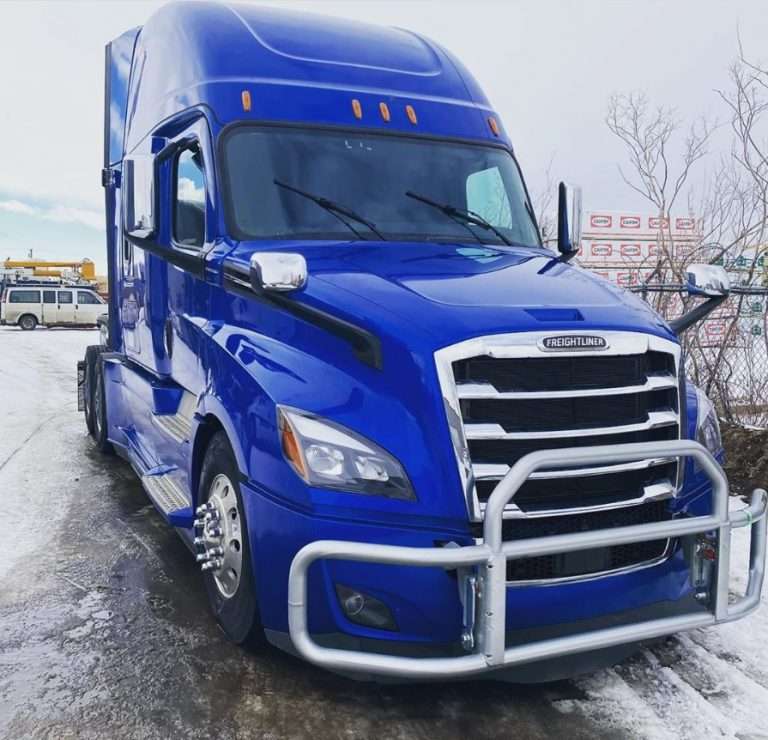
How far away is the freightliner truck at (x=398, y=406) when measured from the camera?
2.95m

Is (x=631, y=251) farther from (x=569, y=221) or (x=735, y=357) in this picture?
(x=569, y=221)

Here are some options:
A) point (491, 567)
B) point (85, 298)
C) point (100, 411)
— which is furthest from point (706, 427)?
point (85, 298)

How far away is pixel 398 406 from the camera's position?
3.07 m

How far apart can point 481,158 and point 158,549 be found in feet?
10.6

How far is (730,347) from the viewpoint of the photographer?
7410 mm

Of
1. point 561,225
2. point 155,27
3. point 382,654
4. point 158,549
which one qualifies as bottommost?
point 158,549

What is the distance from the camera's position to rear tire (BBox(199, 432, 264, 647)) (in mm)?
3482

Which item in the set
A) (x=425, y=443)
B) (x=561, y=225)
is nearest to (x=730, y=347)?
(x=561, y=225)

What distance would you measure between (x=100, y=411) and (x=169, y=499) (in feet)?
13.1

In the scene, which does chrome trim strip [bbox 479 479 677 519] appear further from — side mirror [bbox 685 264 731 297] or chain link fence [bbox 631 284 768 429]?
chain link fence [bbox 631 284 768 429]

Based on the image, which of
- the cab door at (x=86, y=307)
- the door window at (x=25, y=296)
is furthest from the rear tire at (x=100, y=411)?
the door window at (x=25, y=296)

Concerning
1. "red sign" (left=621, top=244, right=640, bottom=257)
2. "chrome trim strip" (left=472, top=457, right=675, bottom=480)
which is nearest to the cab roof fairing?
"chrome trim strip" (left=472, top=457, right=675, bottom=480)

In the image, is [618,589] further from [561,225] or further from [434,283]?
[561,225]

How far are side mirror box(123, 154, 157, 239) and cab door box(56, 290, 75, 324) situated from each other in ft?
97.8
